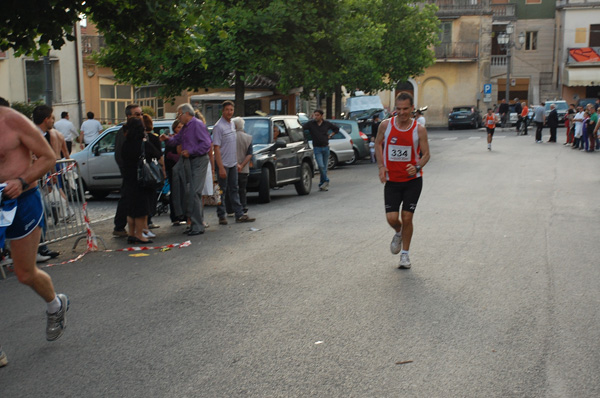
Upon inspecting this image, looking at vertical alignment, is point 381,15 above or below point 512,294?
above

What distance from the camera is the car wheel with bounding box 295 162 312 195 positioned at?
1647cm

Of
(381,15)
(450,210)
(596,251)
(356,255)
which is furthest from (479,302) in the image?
(381,15)

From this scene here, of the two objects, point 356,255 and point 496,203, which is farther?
point 496,203

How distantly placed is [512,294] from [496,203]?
710 centimetres

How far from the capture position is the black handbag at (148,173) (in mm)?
10250

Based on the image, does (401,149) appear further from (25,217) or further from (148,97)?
(148,97)

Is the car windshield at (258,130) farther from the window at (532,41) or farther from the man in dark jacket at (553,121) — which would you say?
the window at (532,41)

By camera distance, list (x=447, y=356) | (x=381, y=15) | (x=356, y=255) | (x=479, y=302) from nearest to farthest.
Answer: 1. (x=447, y=356)
2. (x=479, y=302)
3. (x=356, y=255)
4. (x=381, y=15)

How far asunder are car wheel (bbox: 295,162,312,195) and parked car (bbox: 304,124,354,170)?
22.6 ft

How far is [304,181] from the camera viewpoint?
54.4 ft

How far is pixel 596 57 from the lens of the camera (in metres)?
57.6

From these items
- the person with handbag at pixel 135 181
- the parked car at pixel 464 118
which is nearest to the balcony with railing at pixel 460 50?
the parked car at pixel 464 118

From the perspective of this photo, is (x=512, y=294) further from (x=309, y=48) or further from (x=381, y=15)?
(x=381, y=15)

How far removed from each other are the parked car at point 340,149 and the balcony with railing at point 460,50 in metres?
36.7
